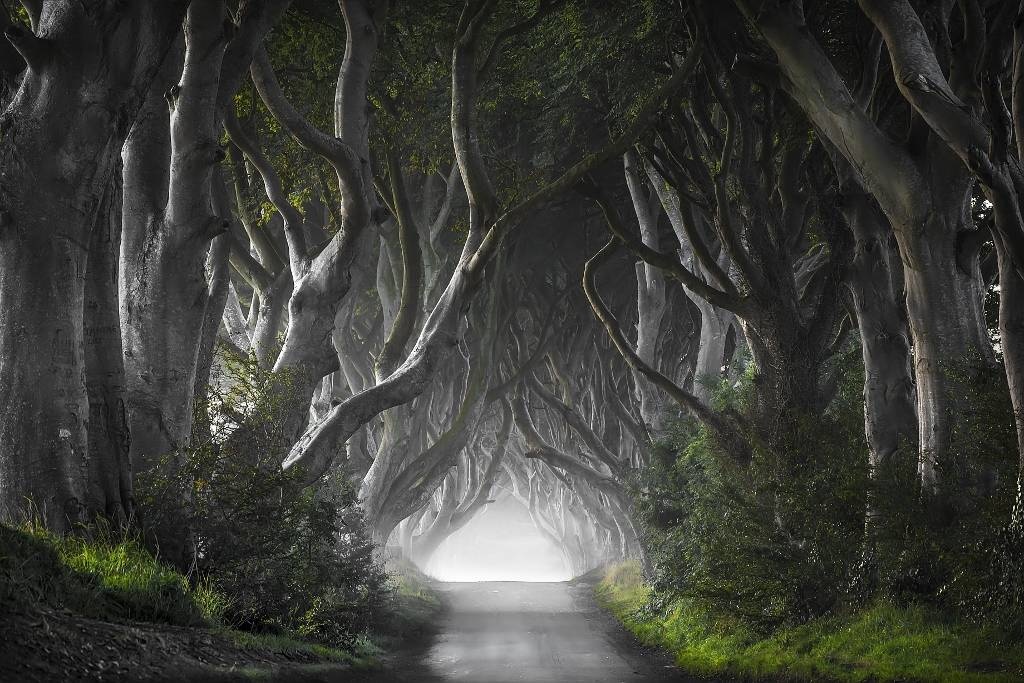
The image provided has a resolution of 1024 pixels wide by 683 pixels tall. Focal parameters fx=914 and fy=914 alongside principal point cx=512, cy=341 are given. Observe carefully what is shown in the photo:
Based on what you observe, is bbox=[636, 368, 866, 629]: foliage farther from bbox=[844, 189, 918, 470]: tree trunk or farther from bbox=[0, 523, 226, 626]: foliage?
bbox=[0, 523, 226, 626]: foliage

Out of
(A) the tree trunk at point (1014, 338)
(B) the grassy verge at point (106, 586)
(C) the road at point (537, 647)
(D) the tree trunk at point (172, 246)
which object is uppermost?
(D) the tree trunk at point (172, 246)

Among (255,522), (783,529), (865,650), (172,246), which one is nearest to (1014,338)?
(865,650)

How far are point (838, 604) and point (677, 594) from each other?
2569 millimetres

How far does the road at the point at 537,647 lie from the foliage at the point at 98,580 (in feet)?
11.2

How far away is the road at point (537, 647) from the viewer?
31.5 feet

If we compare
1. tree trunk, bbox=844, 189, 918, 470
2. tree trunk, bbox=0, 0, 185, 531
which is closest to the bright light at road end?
tree trunk, bbox=844, 189, 918, 470

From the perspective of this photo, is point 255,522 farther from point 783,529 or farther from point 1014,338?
point 1014,338

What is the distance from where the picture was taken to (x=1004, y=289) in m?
7.93

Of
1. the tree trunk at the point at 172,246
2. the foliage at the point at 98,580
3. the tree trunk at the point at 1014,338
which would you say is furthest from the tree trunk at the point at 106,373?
the tree trunk at the point at 1014,338

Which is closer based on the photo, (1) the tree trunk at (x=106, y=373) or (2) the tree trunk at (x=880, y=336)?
(1) the tree trunk at (x=106, y=373)

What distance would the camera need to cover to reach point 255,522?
8.34 m

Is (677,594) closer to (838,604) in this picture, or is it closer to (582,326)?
(838,604)

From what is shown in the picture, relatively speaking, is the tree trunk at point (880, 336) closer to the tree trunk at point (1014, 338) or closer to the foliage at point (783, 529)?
the foliage at point (783, 529)

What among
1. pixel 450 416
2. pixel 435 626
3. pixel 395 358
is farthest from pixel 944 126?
pixel 450 416
